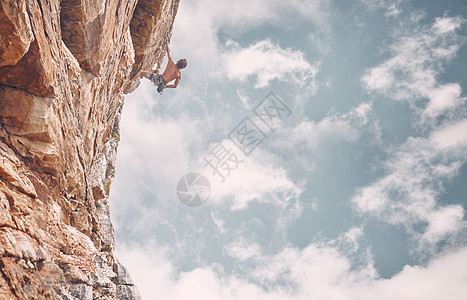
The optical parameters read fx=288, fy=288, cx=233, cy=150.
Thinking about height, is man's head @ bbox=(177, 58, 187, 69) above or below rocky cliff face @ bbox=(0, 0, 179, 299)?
above

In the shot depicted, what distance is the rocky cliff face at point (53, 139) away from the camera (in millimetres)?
6895

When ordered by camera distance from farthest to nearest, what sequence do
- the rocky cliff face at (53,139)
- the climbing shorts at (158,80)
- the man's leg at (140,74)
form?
Result: the climbing shorts at (158,80) → the man's leg at (140,74) → the rocky cliff face at (53,139)

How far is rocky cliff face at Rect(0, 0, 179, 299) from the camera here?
689 centimetres

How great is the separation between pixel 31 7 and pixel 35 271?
660 centimetres

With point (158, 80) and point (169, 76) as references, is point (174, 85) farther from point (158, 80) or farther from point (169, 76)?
point (158, 80)

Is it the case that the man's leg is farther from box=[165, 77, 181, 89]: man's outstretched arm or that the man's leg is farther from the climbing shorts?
box=[165, 77, 181, 89]: man's outstretched arm

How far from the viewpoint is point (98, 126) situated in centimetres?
1437

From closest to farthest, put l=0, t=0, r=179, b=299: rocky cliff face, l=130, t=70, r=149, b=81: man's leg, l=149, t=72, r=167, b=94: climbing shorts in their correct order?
l=0, t=0, r=179, b=299: rocky cliff face
l=130, t=70, r=149, b=81: man's leg
l=149, t=72, r=167, b=94: climbing shorts

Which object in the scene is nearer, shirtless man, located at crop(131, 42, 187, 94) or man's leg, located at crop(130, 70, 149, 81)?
man's leg, located at crop(130, 70, 149, 81)

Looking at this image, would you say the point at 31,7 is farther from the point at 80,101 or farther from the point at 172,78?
the point at 172,78

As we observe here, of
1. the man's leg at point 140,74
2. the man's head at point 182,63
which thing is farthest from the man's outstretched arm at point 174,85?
the man's leg at point 140,74

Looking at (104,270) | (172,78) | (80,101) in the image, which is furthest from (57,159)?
(172,78)

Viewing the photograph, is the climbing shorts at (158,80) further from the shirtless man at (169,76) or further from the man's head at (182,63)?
the man's head at (182,63)

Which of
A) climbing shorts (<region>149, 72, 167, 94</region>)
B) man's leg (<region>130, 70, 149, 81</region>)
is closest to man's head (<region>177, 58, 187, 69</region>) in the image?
climbing shorts (<region>149, 72, 167, 94</region>)
